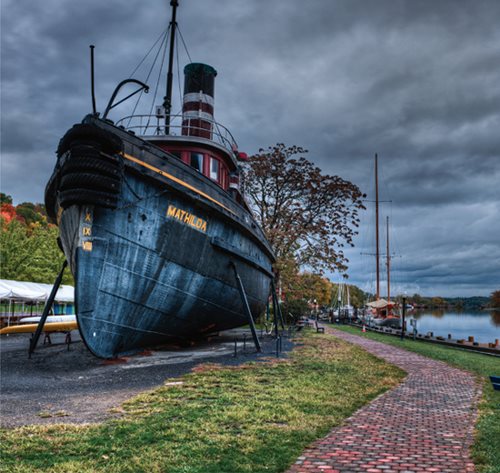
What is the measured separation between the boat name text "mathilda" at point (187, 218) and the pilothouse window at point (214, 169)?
8.23ft

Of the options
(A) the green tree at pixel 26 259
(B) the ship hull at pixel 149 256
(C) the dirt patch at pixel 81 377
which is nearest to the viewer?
(C) the dirt patch at pixel 81 377

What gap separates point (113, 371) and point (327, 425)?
638cm

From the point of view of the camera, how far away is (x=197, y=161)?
1496 centimetres

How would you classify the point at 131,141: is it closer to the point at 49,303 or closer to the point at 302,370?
the point at 49,303

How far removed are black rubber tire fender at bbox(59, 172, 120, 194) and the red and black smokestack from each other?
6.66 meters

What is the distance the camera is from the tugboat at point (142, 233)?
10.7 metres

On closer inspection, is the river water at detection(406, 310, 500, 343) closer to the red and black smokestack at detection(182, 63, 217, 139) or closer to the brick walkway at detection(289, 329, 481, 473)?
the red and black smokestack at detection(182, 63, 217, 139)

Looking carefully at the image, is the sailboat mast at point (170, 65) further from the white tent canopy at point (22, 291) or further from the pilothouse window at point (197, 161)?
the white tent canopy at point (22, 291)

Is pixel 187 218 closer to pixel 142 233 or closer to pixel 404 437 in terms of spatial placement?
pixel 142 233

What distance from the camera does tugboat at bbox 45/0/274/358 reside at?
10.7 meters

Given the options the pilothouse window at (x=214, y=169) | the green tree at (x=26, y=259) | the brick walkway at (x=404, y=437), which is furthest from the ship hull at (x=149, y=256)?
the green tree at (x=26, y=259)

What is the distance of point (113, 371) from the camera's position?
1102cm

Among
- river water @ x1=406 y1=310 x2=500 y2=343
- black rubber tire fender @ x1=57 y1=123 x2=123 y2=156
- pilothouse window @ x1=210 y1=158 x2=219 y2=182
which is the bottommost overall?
river water @ x1=406 y1=310 x2=500 y2=343

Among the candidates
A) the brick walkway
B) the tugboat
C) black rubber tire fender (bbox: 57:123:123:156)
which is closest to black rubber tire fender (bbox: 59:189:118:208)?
the tugboat
